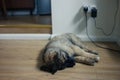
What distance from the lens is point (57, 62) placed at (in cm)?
171

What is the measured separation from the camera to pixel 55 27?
2439 millimetres

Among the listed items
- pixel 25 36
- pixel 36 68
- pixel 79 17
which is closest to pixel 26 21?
pixel 25 36

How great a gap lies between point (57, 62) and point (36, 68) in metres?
0.22

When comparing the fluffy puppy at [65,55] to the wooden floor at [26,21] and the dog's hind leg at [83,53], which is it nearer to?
the dog's hind leg at [83,53]

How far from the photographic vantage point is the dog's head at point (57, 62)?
5.60 feet

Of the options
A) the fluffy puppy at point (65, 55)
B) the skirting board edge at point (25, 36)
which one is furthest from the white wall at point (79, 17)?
the fluffy puppy at point (65, 55)

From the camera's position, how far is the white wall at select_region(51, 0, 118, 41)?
2.31 meters

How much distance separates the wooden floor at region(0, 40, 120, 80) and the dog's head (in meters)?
0.04

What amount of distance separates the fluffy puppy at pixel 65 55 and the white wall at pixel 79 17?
0.94 feet

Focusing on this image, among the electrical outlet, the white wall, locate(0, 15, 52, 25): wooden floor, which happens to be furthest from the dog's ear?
locate(0, 15, 52, 25): wooden floor

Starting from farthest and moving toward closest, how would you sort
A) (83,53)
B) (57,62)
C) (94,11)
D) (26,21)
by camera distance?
(26,21) → (94,11) → (83,53) → (57,62)

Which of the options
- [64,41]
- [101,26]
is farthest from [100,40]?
[64,41]

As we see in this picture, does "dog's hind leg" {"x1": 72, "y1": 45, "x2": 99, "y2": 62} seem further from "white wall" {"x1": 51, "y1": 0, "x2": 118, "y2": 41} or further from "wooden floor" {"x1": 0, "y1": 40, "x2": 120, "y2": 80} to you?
"white wall" {"x1": 51, "y1": 0, "x2": 118, "y2": 41}

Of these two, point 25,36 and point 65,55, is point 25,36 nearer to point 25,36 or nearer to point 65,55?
point 25,36
